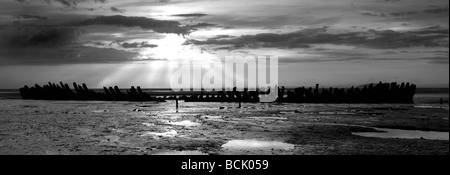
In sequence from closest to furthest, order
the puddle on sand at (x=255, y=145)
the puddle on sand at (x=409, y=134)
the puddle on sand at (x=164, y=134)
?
1. the puddle on sand at (x=255, y=145)
2. the puddle on sand at (x=409, y=134)
3. the puddle on sand at (x=164, y=134)

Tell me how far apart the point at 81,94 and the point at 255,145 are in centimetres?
5220

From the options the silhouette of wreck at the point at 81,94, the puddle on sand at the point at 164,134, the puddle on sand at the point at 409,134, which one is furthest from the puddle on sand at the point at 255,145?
the silhouette of wreck at the point at 81,94

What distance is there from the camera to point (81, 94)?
6159cm

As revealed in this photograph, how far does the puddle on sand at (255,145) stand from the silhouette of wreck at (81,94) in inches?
1682

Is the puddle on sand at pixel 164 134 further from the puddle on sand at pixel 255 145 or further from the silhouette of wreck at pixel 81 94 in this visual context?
the silhouette of wreck at pixel 81 94

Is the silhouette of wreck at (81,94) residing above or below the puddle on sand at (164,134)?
below

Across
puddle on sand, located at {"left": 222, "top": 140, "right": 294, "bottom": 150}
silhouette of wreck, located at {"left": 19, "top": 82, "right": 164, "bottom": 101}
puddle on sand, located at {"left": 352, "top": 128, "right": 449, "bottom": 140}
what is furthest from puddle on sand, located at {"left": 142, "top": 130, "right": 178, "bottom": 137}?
silhouette of wreck, located at {"left": 19, "top": 82, "right": 164, "bottom": 101}

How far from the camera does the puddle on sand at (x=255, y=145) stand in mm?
13156

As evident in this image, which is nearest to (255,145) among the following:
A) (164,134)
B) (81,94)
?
(164,134)

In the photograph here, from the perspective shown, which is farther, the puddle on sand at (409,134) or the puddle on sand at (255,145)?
the puddle on sand at (409,134)
